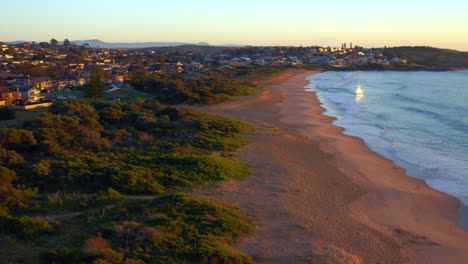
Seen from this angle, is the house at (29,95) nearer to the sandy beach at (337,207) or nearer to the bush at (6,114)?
the bush at (6,114)

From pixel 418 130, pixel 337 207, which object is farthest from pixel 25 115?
pixel 418 130

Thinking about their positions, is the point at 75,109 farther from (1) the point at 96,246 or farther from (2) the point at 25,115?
(1) the point at 96,246

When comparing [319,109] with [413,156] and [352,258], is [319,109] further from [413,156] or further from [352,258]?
[352,258]

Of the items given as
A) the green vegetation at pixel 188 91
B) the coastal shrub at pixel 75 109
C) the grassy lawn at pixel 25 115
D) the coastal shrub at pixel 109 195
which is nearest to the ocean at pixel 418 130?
the green vegetation at pixel 188 91

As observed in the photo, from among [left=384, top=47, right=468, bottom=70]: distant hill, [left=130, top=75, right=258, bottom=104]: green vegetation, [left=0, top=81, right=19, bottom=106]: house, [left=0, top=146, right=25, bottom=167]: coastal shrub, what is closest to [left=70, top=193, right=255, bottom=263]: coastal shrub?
[left=0, top=146, right=25, bottom=167]: coastal shrub

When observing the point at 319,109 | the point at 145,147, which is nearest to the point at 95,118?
the point at 145,147

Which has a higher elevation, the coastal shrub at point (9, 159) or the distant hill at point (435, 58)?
the distant hill at point (435, 58)
